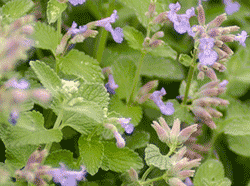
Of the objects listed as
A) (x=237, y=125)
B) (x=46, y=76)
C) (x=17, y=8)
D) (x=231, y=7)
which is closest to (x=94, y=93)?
(x=46, y=76)

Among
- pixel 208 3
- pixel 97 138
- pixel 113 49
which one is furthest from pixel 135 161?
pixel 208 3

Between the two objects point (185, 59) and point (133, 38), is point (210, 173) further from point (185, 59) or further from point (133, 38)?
point (133, 38)

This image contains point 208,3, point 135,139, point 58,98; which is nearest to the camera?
point 58,98

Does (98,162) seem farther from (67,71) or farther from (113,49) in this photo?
(113,49)

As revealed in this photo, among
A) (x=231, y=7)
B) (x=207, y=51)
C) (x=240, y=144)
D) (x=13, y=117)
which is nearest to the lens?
(x=13, y=117)

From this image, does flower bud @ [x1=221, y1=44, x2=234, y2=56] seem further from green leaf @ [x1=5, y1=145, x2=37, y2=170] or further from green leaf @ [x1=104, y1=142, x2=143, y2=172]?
green leaf @ [x1=5, y1=145, x2=37, y2=170]
